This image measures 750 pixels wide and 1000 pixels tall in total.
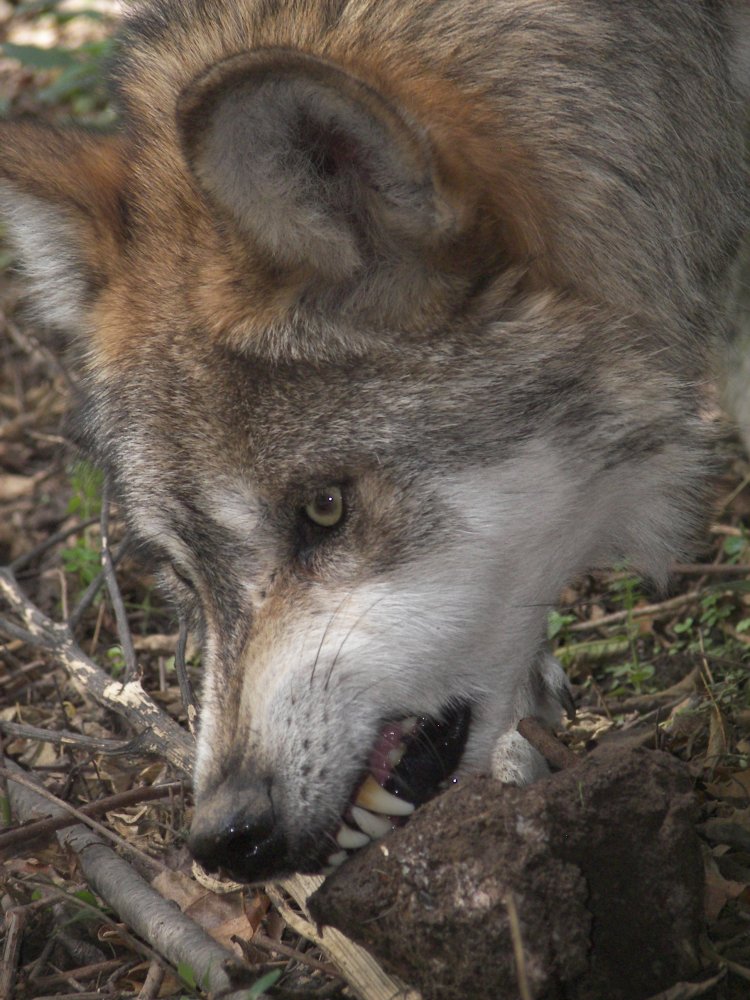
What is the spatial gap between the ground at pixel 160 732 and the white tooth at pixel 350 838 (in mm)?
301

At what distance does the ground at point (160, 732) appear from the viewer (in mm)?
3057

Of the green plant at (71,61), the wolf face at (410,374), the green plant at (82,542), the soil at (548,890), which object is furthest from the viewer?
the green plant at (71,61)

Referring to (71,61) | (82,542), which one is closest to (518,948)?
(82,542)

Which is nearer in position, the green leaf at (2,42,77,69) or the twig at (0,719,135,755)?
the twig at (0,719,135,755)

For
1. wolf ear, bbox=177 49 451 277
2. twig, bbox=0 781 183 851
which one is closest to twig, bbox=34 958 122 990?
twig, bbox=0 781 183 851

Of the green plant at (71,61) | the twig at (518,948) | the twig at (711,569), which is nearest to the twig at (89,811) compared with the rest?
the twig at (518,948)

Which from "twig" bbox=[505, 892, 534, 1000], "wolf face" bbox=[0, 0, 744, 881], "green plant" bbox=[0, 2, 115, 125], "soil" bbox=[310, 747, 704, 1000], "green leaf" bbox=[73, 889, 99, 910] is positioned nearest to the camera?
"twig" bbox=[505, 892, 534, 1000]

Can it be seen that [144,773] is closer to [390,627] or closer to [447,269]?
[390,627]

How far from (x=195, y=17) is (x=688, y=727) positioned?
2.76 meters

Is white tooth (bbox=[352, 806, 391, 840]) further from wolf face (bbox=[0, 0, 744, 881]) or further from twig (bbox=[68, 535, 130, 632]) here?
twig (bbox=[68, 535, 130, 632])

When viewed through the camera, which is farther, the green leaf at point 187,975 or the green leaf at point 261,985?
the green leaf at point 187,975

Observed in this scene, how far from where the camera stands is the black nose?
9.07 feet

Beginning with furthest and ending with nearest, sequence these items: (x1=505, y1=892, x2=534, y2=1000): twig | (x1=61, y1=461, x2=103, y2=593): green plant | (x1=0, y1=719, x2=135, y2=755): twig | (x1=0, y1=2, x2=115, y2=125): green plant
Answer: (x1=0, y1=2, x2=115, y2=125): green plant < (x1=61, y1=461, x2=103, y2=593): green plant < (x1=0, y1=719, x2=135, y2=755): twig < (x1=505, y1=892, x2=534, y2=1000): twig

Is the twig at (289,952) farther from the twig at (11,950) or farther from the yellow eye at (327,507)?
the yellow eye at (327,507)
